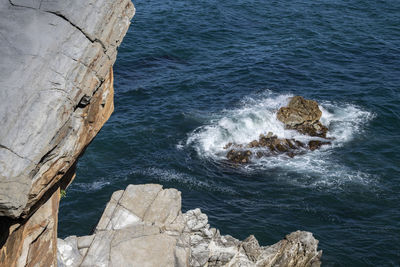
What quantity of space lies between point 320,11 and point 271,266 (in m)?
50.2

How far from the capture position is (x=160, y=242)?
23.9m

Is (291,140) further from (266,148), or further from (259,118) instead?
(259,118)

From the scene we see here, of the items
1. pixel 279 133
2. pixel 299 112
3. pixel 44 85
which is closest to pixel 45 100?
pixel 44 85

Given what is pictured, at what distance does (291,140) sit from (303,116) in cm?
349

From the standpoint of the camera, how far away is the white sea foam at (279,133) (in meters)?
41.4

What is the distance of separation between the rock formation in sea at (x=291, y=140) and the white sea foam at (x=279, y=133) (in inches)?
24.1

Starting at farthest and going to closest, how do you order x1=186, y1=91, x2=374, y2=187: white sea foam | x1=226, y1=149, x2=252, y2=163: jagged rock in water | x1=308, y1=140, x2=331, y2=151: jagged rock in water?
1. x1=308, y1=140, x2=331, y2=151: jagged rock in water
2. x1=226, y1=149, x2=252, y2=163: jagged rock in water
3. x1=186, y1=91, x2=374, y2=187: white sea foam

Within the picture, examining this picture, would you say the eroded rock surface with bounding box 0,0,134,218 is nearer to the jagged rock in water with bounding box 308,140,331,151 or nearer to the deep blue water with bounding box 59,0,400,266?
the deep blue water with bounding box 59,0,400,266

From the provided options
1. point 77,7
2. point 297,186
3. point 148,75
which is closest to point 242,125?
point 297,186

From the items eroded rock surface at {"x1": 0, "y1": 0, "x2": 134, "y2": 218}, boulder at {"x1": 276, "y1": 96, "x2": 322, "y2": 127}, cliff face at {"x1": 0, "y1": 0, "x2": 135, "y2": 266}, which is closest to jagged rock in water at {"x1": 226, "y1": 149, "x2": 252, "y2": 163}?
boulder at {"x1": 276, "y1": 96, "x2": 322, "y2": 127}

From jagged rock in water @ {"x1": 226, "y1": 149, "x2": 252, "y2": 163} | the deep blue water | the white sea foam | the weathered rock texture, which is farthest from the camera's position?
jagged rock in water @ {"x1": 226, "y1": 149, "x2": 252, "y2": 163}

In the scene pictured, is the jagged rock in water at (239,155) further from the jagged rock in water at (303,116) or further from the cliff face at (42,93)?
the cliff face at (42,93)

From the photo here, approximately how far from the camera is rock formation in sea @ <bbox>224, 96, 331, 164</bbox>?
144 feet

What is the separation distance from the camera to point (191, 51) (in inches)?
2422
